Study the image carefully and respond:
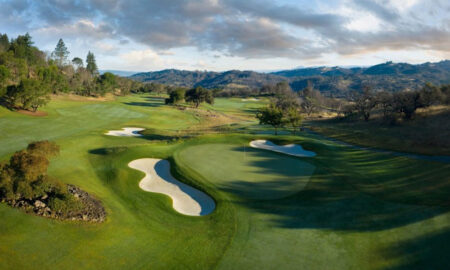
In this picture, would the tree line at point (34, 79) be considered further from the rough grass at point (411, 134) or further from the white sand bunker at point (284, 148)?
the rough grass at point (411, 134)

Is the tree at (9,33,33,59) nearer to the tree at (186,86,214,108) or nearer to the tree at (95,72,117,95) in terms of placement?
the tree at (95,72,117,95)

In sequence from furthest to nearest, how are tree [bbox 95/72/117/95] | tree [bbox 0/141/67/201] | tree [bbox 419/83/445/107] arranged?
tree [bbox 95/72/117/95]
tree [bbox 419/83/445/107]
tree [bbox 0/141/67/201]

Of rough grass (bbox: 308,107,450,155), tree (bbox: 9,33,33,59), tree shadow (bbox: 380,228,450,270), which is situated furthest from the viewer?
tree (bbox: 9,33,33,59)

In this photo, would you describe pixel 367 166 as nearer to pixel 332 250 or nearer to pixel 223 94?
pixel 332 250

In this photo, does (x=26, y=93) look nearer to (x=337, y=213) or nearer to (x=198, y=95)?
(x=337, y=213)

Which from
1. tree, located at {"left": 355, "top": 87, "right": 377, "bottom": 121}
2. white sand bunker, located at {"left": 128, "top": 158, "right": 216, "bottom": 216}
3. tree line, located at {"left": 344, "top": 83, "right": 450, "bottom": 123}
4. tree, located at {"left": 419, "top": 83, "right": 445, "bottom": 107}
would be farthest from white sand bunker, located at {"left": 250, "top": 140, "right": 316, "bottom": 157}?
tree, located at {"left": 355, "top": 87, "right": 377, "bottom": 121}

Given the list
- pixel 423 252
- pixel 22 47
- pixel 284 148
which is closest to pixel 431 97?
pixel 284 148
